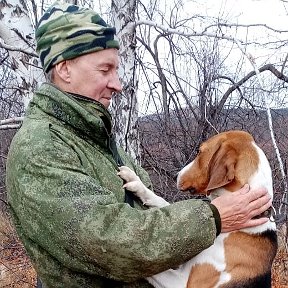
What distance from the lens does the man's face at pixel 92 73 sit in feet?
8.86

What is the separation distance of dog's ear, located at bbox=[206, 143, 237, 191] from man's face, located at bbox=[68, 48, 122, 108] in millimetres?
912

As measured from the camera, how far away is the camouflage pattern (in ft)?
7.39

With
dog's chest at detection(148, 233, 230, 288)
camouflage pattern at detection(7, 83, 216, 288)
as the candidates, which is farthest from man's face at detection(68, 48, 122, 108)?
dog's chest at detection(148, 233, 230, 288)

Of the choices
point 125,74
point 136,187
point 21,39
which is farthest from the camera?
point 125,74

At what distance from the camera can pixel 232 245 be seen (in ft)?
10.3

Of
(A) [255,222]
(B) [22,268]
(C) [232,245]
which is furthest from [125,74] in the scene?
(B) [22,268]

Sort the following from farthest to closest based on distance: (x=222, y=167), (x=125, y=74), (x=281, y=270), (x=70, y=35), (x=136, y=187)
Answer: (x=281, y=270), (x=125, y=74), (x=222, y=167), (x=136, y=187), (x=70, y=35)

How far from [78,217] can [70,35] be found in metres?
0.88

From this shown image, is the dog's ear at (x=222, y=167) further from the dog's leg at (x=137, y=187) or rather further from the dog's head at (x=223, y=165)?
the dog's leg at (x=137, y=187)

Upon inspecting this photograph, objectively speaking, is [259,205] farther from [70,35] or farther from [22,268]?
[22,268]

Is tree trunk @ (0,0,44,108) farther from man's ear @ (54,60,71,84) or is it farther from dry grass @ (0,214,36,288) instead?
dry grass @ (0,214,36,288)

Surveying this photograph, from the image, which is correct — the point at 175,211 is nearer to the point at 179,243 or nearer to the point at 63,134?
the point at 179,243

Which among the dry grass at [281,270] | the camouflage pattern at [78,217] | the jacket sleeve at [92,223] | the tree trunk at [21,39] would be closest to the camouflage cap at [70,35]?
the camouflage pattern at [78,217]

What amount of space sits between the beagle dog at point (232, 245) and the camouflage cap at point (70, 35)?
0.63 m
